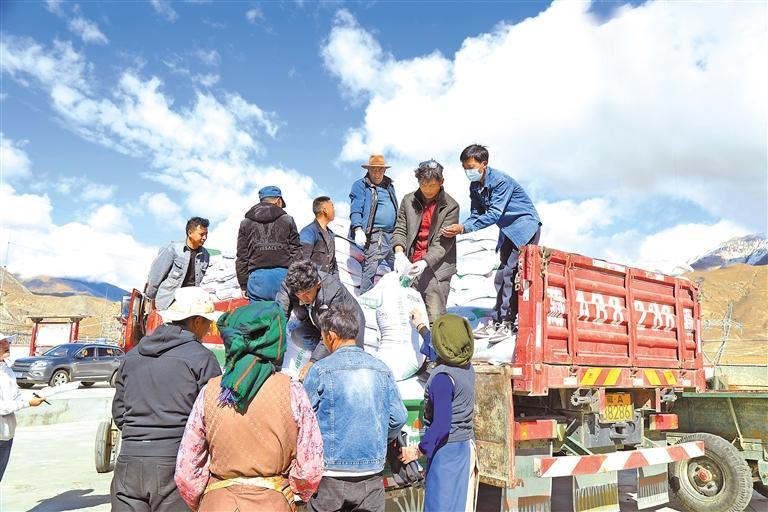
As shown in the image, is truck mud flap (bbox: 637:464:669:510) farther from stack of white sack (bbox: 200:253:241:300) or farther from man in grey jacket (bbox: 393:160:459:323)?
stack of white sack (bbox: 200:253:241:300)

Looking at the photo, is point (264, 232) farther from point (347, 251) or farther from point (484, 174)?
point (484, 174)

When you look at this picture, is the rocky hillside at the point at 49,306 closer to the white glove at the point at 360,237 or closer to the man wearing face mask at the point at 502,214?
the white glove at the point at 360,237

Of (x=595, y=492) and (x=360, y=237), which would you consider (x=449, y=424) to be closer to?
(x=595, y=492)

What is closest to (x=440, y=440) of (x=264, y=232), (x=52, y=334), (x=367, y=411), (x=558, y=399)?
(x=367, y=411)

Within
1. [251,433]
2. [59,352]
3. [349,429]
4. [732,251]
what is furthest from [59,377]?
[732,251]

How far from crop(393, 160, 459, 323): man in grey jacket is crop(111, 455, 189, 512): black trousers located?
2.36 meters

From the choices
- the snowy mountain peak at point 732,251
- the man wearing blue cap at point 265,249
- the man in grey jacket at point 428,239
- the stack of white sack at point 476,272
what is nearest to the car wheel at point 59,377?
the stack of white sack at point 476,272

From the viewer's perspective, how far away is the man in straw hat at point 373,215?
193 inches

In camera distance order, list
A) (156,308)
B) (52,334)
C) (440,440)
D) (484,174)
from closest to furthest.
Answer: (440,440), (484,174), (156,308), (52,334)

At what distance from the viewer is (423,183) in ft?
14.7

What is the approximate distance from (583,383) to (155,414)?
2.80m

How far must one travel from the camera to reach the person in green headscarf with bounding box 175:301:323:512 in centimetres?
185

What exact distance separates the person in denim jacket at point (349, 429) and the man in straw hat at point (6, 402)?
2624mm

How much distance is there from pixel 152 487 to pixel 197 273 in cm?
274
